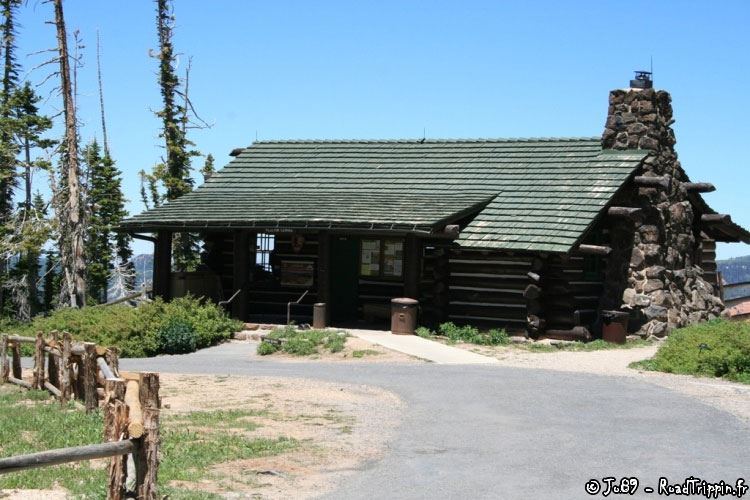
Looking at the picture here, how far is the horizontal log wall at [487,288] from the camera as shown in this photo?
77.3 ft

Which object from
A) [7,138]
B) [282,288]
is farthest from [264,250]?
[7,138]

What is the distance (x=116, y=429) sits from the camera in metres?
8.93

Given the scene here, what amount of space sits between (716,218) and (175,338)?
1476cm

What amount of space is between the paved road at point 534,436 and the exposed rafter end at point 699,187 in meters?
10.8

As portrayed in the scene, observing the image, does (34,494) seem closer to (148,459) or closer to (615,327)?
(148,459)

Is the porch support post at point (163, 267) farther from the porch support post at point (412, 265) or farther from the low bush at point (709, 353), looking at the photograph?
the low bush at point (709, 353)

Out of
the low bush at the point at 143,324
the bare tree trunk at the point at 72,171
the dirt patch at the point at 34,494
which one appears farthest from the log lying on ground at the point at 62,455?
the bare tree trunk at the point at 72,171

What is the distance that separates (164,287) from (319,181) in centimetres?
551

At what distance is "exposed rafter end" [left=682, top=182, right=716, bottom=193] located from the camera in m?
26.4

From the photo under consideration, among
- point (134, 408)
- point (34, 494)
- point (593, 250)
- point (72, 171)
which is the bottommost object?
point (34, 494)

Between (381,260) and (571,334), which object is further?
(381,260)

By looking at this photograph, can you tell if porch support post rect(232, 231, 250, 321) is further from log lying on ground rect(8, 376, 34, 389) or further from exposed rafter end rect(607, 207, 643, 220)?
exposed rafter end rect(607, 207, 643, 220)

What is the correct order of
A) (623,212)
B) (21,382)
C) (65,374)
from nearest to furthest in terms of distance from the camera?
(65,374) → (21,382) → (623,212)


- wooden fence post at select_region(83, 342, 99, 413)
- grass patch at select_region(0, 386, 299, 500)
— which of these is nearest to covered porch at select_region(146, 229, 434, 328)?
grass patch at select_region(0, 386, 299, 500)
